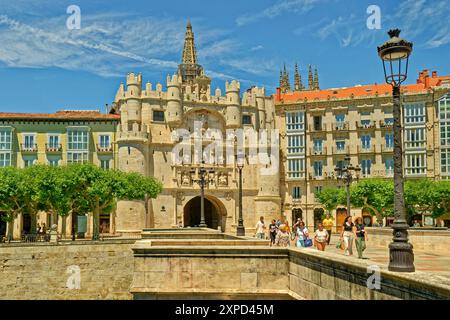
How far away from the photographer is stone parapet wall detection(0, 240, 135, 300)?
35094 millimetres

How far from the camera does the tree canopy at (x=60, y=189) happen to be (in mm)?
45188

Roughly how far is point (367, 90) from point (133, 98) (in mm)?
32853

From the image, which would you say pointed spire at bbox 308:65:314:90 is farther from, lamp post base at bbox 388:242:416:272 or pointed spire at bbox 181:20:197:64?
lamp post base at bbox 388:242:416:272

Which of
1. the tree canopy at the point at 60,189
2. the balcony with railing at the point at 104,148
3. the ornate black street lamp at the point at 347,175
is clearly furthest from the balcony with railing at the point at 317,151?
the ornate black street lamp at the point at 347,175

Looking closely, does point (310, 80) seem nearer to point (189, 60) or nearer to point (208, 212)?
point (189, 60)

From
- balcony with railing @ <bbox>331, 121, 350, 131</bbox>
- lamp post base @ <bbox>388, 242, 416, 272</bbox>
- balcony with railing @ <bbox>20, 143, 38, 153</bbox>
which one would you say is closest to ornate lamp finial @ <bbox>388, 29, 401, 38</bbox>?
lamp post base @ <bbox>388, 242, 416, 272</bbox>

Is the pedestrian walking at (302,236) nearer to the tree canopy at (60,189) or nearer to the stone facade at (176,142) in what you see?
the tree canopy at (60,189)

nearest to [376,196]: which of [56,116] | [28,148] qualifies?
[56,116]

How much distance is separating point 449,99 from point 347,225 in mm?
51150

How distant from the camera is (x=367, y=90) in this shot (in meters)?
74.1

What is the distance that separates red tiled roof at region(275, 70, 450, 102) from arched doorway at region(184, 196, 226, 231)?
19.1 m

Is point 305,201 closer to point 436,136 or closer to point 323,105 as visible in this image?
point 323,105

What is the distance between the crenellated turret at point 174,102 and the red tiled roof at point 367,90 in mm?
17537

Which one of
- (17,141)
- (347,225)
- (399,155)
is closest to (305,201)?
(17,141)
